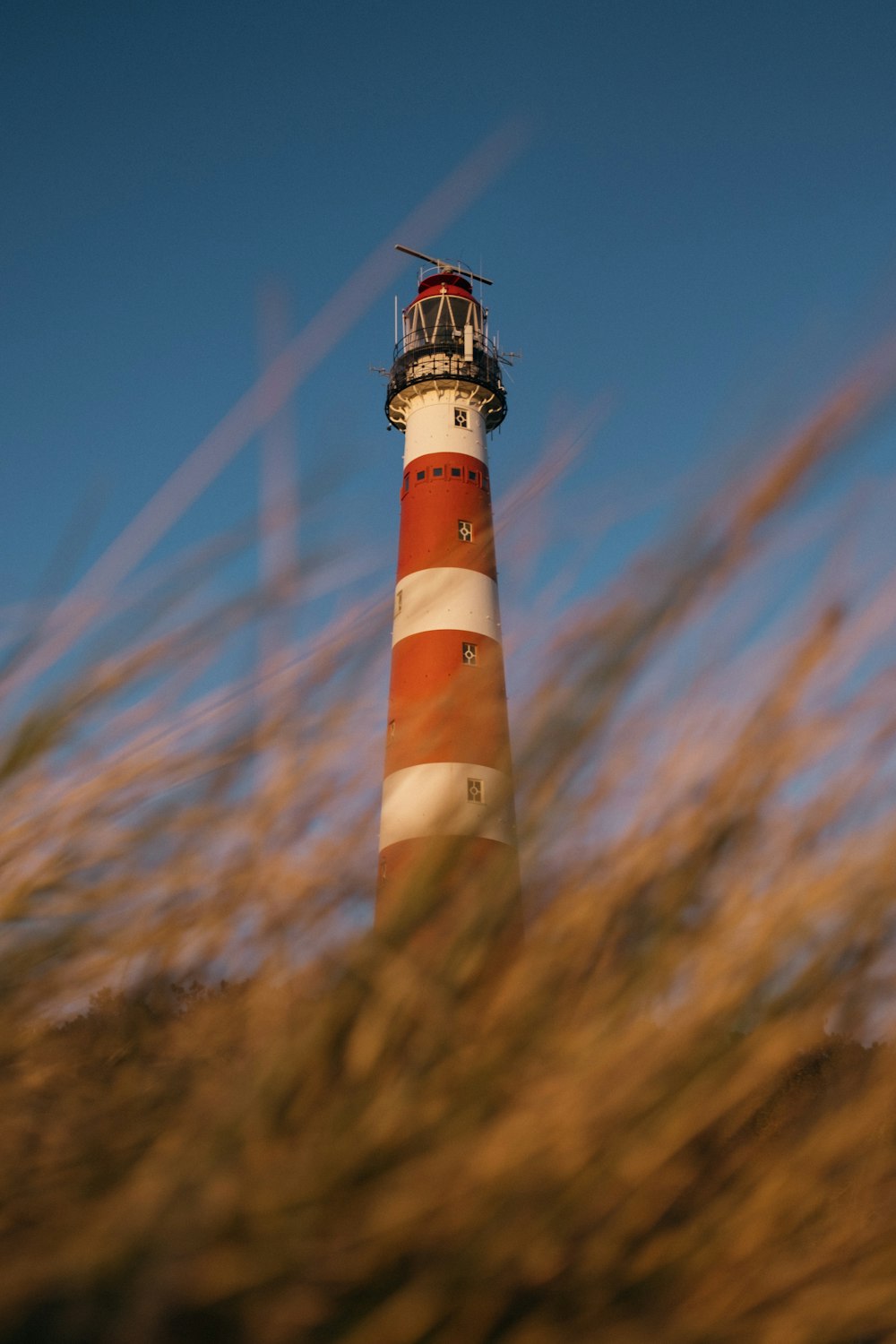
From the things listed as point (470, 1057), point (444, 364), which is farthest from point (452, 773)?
point (444, 364)

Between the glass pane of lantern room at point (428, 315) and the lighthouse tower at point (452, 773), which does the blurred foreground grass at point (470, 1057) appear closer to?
the lighthouse tower at point (452, 773)

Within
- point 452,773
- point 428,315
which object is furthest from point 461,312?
point 452,773

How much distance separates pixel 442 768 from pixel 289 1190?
10.6 inches

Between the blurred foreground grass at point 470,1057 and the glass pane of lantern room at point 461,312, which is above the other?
the glass pane of lantern room at point 461,312

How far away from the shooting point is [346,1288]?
567mm

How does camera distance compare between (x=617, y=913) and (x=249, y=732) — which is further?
(x=249, y=732)

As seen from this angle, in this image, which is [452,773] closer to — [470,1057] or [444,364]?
[470,1057]

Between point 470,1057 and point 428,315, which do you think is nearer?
point 470,1057

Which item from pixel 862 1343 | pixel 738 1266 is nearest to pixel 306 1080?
Result: pixel 738 1266

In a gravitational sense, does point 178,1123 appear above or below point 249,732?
below

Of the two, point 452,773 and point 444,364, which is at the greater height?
point 444,364

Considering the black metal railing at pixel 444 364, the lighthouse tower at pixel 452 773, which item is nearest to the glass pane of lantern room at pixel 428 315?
the black metal railing at pixel 444 364

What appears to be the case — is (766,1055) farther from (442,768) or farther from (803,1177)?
(442,768)

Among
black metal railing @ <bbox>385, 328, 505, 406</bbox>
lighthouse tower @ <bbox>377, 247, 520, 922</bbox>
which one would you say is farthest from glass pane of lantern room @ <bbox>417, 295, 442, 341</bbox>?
lighthouse tower @ <bbox>377, 247, 520, 922</bbox>
